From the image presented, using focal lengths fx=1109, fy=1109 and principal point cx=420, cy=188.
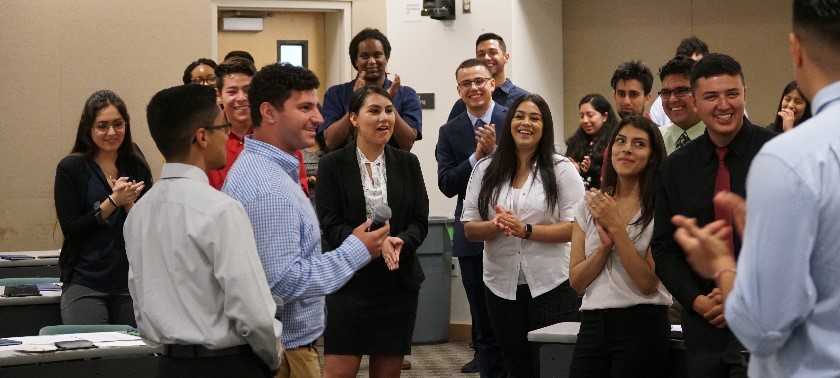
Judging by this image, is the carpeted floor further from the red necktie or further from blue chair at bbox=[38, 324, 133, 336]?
the red necktie

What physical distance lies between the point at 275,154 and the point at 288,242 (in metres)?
0.31

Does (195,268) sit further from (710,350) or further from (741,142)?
(741,142)

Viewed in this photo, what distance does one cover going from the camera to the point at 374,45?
6309 millimetres

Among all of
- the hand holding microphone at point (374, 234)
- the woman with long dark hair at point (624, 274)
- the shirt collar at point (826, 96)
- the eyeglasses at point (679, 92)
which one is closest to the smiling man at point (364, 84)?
the eyeglasses at point (679, 92)

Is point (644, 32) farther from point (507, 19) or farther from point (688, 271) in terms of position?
point (688, 271)

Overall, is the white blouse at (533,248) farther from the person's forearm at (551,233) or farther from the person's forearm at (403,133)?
the person's forearm at (403,133)

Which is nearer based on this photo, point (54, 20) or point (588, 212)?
point (588, 212)

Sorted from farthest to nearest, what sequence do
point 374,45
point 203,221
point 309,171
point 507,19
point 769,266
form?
1. point 507,19
2. point 309,171
3. point 374,45
4. point 203,221
5. point 769,266

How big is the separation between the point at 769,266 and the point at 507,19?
614 centimetres

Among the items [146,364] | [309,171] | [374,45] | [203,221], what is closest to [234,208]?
[203,221]

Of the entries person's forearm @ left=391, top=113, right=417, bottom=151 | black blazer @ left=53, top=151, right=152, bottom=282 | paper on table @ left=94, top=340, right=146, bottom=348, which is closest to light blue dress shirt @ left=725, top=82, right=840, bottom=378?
paper on table @ left=94, top=340, right=146, bottom=348

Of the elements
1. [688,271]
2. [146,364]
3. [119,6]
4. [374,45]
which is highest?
[119,6]

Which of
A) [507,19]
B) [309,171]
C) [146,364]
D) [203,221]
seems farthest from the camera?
[507,19]

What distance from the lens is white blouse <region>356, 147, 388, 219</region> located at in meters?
4.98
